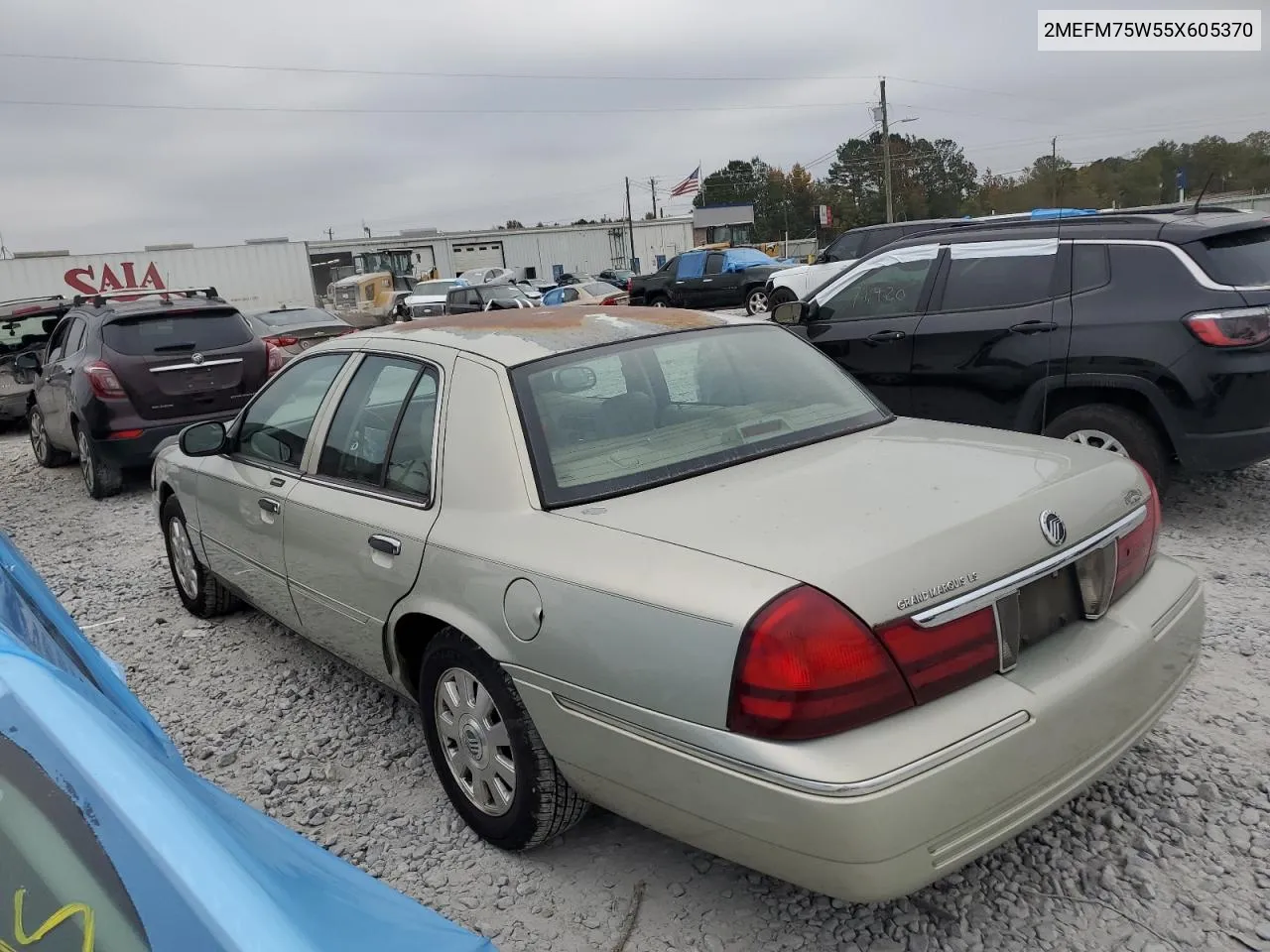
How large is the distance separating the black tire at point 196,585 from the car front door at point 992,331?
4.26 meters

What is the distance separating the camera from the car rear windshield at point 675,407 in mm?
2678

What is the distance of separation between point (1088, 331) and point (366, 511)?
410cm

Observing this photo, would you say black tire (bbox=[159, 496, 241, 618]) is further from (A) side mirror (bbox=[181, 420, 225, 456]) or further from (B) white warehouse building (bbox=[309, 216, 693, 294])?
(B) white warehouse building (bbox=[309, 216, 693, 294])

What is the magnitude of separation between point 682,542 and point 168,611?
4.14 m

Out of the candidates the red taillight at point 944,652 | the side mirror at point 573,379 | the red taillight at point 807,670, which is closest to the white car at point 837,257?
the side mirror at point 573,379

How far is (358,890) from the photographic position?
5.02ft

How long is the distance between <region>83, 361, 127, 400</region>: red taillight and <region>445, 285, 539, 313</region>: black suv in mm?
13988

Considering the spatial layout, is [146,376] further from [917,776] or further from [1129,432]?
[917,776]

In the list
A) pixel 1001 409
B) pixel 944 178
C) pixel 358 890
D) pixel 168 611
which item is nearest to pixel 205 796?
pixel 358 890

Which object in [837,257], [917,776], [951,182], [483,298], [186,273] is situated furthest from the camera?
[951,182]

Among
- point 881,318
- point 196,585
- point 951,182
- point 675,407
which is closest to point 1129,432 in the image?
point 881,318

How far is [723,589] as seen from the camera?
2.02 meters

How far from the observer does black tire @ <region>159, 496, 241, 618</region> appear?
484cm

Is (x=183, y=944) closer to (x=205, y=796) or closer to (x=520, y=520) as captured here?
(x=205, y=796)
